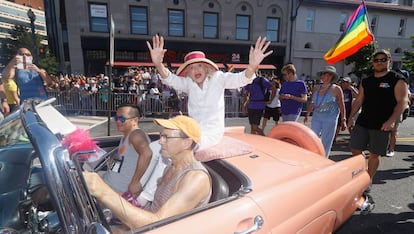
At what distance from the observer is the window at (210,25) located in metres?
19.9

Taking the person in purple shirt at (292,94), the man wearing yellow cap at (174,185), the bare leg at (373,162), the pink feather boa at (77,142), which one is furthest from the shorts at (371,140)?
the pink feather boa at (77,142)

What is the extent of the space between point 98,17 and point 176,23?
16.9 ft

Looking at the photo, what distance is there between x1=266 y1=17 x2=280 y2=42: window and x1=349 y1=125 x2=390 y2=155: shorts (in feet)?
62.0

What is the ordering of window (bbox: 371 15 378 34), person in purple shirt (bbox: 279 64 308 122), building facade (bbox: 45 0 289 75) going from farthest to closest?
window (bbox: 371 15 378 34) < building facade (bbox: 45 0 289 75) < person in purple shirt (bbox: 279 64 308 122)

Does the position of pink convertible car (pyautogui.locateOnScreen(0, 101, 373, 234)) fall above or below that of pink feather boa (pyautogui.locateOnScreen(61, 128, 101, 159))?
below

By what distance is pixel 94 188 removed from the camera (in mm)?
1309

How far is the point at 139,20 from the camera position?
18766 mm

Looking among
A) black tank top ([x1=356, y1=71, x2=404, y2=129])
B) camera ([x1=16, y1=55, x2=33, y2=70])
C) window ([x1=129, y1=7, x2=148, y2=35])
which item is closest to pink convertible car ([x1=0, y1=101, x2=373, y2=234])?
black tank top ([x1=356, y1=71, x2=404, y2=129])

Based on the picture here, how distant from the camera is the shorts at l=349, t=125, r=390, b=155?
3.34 metres

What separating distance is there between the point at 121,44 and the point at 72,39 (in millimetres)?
3034

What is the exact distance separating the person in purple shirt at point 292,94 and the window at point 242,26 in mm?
16465

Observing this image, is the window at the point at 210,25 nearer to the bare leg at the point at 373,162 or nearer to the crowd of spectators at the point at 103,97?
the crowd of spectators at the point at 103,97

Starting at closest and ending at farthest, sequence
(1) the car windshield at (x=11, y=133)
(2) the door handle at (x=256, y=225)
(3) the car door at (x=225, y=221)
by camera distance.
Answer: (3) the car door at (x=225, y=221), (2) the door handle at (x=256, y=225), (1) the car windshield at (x=11, y=133)

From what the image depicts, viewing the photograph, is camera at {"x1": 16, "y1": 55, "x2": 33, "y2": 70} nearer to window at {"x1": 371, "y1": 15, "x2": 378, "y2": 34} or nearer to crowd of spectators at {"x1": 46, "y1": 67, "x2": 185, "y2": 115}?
crowd of spectators at {"x1": 46, "y1": 67, "x2": 185, "y2": 115}
